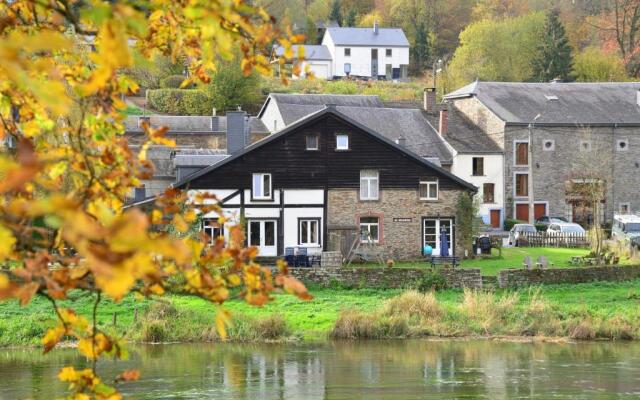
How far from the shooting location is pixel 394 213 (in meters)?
43.3

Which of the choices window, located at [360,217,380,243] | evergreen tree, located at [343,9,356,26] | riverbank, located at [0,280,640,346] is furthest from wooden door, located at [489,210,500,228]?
evergreen tree, located at [343,9,356,26]

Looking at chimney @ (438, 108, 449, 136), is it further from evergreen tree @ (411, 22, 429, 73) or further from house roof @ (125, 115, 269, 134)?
evergreen tree @ (411, 22, 429, 73)

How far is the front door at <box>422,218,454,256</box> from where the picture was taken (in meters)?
43.6

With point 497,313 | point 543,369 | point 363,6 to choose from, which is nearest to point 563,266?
point 497,313

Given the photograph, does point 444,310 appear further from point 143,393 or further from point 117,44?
point 117,44

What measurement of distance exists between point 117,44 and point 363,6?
12142 cm

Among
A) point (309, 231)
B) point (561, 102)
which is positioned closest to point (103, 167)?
point (309, 231)

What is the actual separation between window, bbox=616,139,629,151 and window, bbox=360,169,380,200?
77.6ft

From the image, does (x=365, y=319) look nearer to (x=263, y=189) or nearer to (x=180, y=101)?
(x=263, y=189)

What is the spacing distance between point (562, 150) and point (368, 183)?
21605 mm

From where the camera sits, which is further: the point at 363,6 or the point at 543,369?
the point at 363,6

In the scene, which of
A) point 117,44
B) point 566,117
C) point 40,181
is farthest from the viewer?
point 566,117

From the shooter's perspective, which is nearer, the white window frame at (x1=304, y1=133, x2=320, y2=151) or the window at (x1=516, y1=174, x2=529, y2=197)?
the white window frame at (x1=304, y1=133, x2=320, y2=151)

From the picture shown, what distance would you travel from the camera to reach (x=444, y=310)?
105 feet
